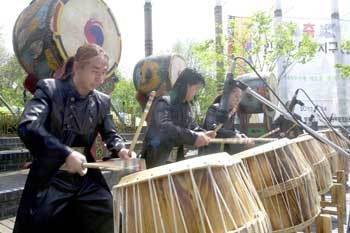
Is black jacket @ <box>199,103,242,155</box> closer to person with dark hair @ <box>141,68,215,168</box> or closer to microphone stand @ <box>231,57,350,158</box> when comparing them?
person with dark hair @ <box>141,68,215,168</box>

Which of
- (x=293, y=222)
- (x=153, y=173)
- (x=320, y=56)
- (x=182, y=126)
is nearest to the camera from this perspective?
(x=153, y=173)

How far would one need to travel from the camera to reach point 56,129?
2.24 meters

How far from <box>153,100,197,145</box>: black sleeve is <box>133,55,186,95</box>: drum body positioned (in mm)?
3324

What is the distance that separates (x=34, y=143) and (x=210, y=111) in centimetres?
255

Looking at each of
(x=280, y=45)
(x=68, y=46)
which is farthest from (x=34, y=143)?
(x=280, y=45)

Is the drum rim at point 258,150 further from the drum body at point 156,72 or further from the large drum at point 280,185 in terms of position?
the drum body at point 156,72

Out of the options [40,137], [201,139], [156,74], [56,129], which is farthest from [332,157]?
[40,137]

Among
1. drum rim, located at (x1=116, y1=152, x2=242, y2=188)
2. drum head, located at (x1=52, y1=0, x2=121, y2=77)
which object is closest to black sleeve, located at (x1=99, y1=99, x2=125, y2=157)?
drum rim, located at (x1=116, y1=152, x2=242, y2=188)

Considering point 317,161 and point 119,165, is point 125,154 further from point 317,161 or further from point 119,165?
point 317,161

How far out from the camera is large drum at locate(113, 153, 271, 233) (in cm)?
183

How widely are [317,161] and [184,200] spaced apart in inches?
101

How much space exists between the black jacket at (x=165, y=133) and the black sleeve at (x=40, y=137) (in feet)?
4.53

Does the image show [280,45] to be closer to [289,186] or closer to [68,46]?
[68,46]

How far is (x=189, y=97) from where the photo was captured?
364cm
